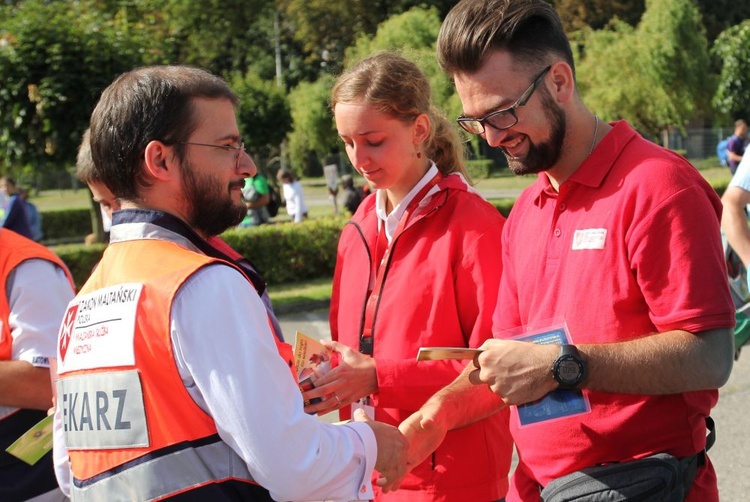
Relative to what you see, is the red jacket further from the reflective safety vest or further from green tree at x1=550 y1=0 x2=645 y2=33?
green tree at x1=550 y1=0 x2=645 y2=33

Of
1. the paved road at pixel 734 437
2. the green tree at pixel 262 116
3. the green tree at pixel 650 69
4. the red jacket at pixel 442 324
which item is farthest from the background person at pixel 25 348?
the green tree at pixel 650 69

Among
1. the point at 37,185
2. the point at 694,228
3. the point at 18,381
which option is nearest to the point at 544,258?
the point at 694,228

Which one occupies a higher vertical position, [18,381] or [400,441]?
[400,441]

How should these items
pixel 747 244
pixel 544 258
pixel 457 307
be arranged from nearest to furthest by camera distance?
1. pixel 544 258
2. pixel 457 307
3. pixel 747 244

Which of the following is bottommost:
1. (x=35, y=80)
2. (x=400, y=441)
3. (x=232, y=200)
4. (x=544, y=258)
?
(x=35, y=80)

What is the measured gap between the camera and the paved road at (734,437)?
5223 millimetres

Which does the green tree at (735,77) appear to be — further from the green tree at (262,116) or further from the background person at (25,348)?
the background person at (25,348)

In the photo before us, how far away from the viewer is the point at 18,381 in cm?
294

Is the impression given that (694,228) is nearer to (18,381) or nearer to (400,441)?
(400,441)

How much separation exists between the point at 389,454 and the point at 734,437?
4561 millimetres

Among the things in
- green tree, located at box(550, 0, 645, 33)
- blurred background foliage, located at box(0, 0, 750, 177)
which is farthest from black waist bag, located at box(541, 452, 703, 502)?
green tree, located at box(550, 0, 645, 33)

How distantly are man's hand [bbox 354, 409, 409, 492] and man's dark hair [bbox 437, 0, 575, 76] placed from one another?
1.05 m

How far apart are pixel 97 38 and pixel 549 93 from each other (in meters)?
12.9

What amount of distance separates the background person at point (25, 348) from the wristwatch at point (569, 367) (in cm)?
180
